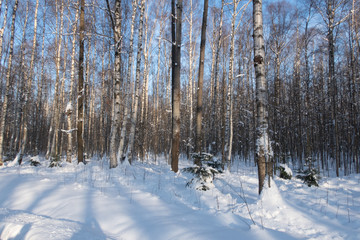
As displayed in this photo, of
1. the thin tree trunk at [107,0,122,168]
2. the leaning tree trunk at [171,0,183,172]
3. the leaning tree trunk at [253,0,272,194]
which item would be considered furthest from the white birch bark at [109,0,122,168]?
the leaning tree trunk at [253,0,272,194]

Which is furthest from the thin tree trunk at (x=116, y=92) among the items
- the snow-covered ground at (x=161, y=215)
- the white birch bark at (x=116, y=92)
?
the snow-covered ground at (x=161, y=215)

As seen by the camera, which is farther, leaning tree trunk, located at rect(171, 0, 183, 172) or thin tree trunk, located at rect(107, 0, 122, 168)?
thin tree trunk, located at rect(107, 0, 122, 168)

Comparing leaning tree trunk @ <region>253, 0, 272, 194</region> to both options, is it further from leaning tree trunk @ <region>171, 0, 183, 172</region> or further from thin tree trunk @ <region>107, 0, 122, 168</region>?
thin tree trunk @ <region>107, 0, 122, 168</region>

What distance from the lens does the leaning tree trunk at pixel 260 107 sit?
4496 millimetres

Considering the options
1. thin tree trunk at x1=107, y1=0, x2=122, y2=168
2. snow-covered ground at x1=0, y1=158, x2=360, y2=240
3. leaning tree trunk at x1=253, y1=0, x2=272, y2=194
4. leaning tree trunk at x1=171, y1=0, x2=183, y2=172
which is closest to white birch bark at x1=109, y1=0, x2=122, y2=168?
thin tree trunk at x1=107, y1=0, x2=122, y2=168

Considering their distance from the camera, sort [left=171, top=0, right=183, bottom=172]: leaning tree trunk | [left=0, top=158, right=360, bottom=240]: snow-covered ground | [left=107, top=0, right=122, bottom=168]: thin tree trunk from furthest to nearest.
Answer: [left=107, top=0, right=122, bottom=168]: thin tree trunk < [left=171, top=0, right=183, bottom=172]: leaning tree trunk < [left=0, top=158, right=360, bottom=240]: snow-covered ground

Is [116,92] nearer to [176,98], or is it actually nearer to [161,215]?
[176,98]

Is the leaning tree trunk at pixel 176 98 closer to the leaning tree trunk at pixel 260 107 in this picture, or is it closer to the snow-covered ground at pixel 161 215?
the snow-covered ground at pixel 161 215

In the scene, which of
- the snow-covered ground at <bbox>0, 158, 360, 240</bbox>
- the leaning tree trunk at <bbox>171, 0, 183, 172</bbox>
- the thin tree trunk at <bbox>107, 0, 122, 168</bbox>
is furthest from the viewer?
the thin tree trunk at <bbox>107, 0, 122, 168</bbox>

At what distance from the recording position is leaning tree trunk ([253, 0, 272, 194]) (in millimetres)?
4496

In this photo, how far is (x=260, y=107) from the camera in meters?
4.64

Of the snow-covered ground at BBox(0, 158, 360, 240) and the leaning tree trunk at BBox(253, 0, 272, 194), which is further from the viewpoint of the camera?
the leaning tree trunk at BBox(253, 0, 272, 194)

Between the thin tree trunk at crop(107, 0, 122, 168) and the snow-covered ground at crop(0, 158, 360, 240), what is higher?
the thin tree trunk at crop(107, 0, 122, 168)

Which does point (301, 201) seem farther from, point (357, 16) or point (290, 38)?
point (290, 38)
